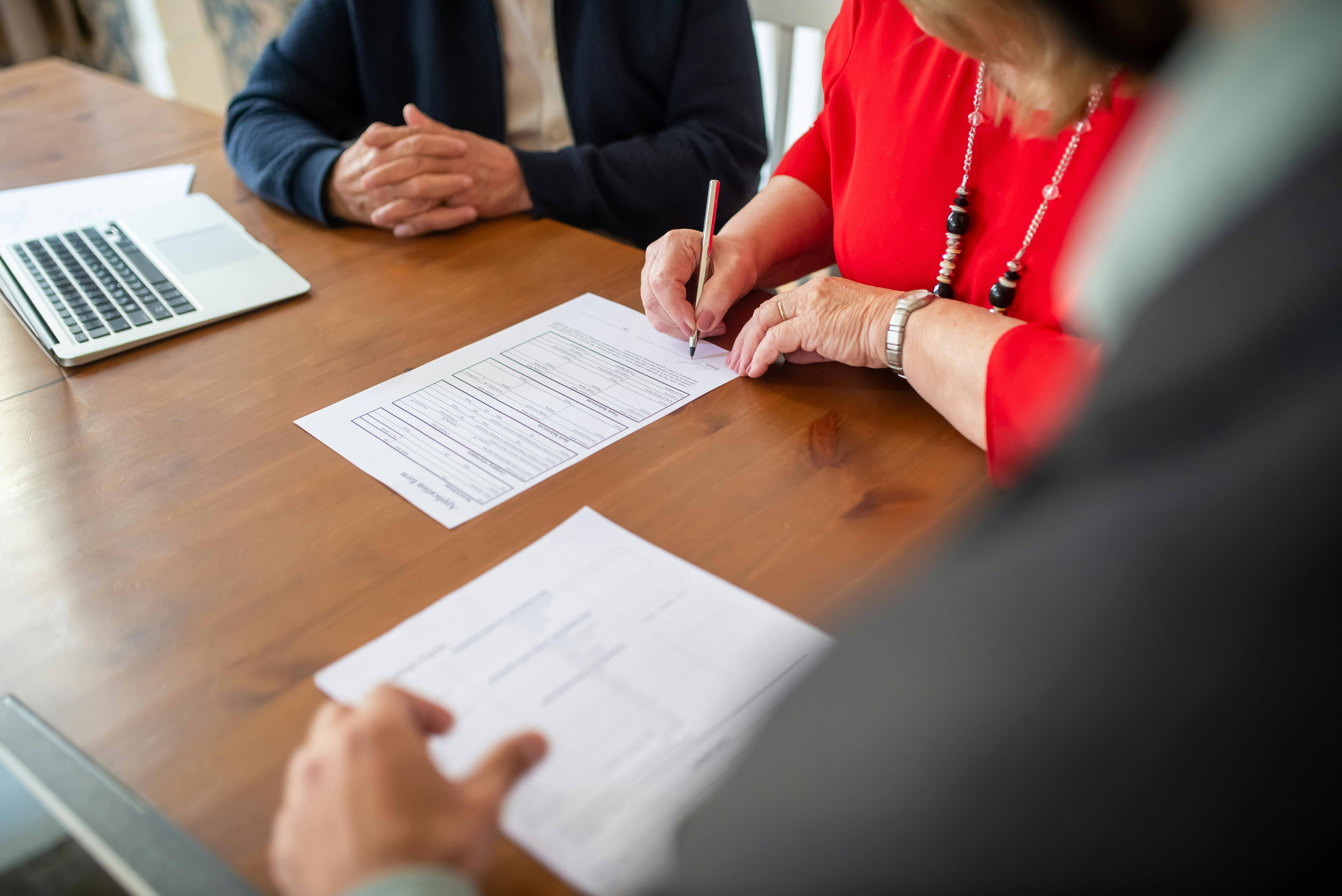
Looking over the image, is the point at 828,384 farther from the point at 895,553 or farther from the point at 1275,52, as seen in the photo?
the point at 1275,52

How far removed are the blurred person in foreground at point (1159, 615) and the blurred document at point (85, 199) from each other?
1.20m

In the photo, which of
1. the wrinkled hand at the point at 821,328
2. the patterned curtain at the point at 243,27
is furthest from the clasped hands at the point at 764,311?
the patterned curtain at the point at 243,27

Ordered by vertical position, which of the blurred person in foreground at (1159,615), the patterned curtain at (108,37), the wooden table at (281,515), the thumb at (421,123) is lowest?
the patterned curtain at (108,37)

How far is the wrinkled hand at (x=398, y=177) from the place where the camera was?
3.66 feet

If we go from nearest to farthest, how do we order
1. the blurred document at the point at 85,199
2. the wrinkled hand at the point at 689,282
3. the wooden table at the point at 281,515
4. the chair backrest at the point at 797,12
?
the wooden table at the point at 281,515 → the wrinkled hand at the point at 689,282 → the blurred document at the point at 85,199 → the chair backrest at the point at 797,12

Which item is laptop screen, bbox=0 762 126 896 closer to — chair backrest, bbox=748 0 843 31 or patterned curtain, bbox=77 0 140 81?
chair backrest, bbox=748 0 843 31

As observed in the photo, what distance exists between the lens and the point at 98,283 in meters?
0.99

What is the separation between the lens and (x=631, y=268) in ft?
3.41

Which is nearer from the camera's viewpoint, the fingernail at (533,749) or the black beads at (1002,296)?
the fingernail at (533,749)

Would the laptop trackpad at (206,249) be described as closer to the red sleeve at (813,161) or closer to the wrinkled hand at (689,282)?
the wrinkled hand at (689,282)

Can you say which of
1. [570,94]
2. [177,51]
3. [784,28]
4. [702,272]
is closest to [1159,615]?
[702,272]

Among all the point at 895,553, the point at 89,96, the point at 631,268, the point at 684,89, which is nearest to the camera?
the point at 895,553

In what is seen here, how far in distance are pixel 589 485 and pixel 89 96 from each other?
1.54 metres

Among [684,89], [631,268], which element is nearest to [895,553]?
[631,268]
